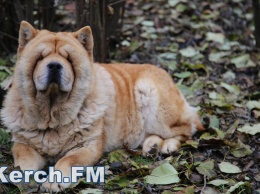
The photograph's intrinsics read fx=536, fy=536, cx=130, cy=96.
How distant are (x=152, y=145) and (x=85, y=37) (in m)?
1.42

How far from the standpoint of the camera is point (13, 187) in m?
4.84

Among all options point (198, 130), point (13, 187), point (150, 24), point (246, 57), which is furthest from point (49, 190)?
point (150, 24)

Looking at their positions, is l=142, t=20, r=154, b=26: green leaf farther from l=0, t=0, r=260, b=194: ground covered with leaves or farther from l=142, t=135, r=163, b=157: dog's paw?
l=142, t=135, r=163, b=157: dog's paw

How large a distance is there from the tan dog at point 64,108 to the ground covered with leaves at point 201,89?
265mm

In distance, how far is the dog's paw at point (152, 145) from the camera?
19.0ft

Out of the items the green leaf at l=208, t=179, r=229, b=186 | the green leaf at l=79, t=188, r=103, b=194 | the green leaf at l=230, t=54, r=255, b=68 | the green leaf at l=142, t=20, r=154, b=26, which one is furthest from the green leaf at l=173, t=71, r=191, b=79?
the green leaf at l=79, t=188, r=103, b=194

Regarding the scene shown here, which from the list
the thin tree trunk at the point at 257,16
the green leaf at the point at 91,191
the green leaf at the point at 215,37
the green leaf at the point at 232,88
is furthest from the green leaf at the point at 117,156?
the green leaf at the point at 215,37

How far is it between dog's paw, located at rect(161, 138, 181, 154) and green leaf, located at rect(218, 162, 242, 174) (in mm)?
599

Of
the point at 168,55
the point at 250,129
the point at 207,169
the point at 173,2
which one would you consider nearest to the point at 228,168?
the point at 207,169

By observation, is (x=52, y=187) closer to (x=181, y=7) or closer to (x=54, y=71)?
(x=54, y=71)

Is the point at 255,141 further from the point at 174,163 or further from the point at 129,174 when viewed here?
the point at 129,174

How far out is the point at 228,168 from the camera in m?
5.44

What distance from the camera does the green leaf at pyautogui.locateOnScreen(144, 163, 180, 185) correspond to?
16.5ft

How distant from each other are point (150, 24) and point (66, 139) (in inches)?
205
